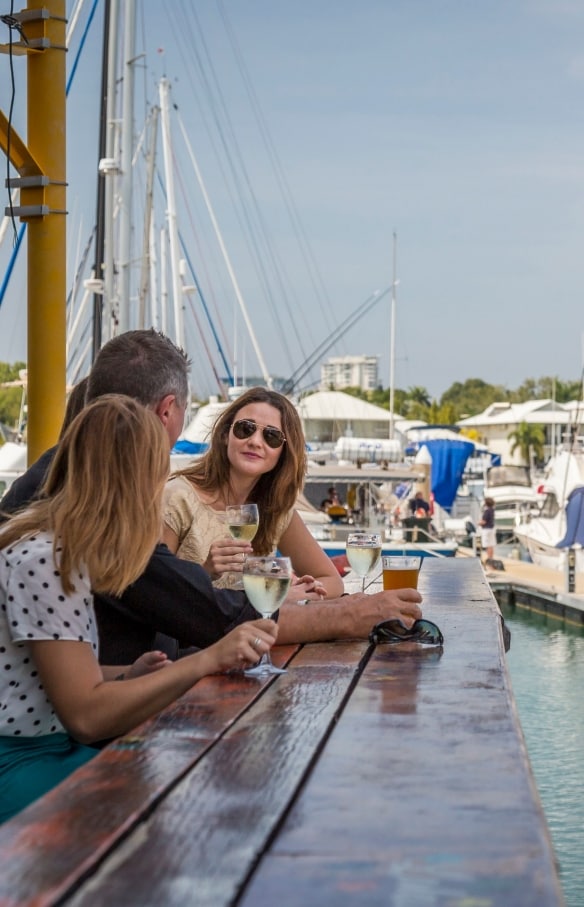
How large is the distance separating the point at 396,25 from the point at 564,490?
14056 mm

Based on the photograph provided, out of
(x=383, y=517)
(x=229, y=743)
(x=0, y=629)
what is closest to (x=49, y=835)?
(x=229, y=743)

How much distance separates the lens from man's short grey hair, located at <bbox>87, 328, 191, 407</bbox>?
3.65 meters

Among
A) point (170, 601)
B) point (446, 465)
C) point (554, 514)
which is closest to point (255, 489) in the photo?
point (170, 601)

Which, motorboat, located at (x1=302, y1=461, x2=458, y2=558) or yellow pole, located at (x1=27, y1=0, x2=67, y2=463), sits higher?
yellow pole, located at (x1=27, y1=0, x2=67, y2=463)

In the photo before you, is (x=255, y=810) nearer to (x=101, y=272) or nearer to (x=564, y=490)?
(x=101, y=272)

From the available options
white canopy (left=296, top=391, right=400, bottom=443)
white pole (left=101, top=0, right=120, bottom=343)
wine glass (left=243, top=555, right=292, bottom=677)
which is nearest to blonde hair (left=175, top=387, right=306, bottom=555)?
wine glass (left=243, top=555, right=292, bottom=677)

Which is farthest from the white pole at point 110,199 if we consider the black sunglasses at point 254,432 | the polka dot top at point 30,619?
the polka dot top at point 30,619

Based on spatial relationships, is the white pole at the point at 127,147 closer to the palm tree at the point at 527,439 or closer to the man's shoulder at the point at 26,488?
the man's shoulder at the point at 26,488

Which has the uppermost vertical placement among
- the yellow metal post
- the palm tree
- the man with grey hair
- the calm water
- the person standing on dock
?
the yellow metal post

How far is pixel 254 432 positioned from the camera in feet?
14.9

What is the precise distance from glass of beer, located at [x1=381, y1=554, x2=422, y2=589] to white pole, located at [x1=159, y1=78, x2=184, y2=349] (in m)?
19.5

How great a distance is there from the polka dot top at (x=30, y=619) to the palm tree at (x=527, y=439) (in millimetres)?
89406

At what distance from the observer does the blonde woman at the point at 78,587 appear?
245 cm

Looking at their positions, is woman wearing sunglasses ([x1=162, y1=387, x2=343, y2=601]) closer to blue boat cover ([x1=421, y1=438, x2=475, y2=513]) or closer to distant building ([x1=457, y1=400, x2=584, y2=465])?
blue boat cover ([x1=421, y1=438, x2=475, y2=513])
